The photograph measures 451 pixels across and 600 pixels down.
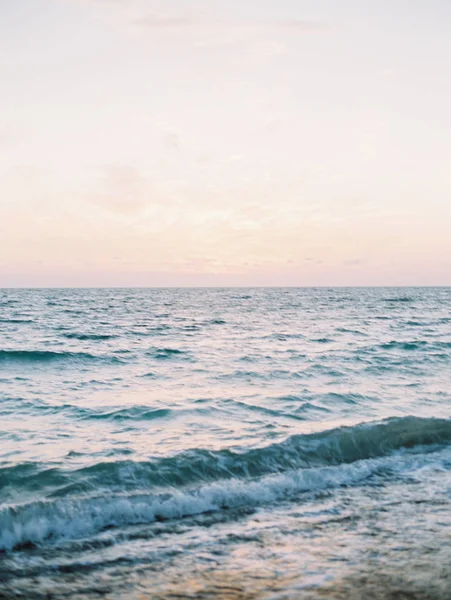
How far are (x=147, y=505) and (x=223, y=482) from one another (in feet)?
4.82

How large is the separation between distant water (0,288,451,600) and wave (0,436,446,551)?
3cm

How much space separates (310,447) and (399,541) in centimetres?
432

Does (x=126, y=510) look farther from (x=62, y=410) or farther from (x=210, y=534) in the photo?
(x=62, y=410)

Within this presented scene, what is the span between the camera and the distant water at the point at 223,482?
5.28 m

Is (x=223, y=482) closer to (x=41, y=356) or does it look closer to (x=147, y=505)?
(x=147, y=505)

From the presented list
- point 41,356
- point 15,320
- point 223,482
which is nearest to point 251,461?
point 223,482

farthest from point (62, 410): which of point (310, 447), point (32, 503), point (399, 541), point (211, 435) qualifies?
point (399, 541)

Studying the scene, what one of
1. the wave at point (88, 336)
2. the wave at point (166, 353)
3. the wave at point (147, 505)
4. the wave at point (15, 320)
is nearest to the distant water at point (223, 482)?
the wave at point (147, 505)

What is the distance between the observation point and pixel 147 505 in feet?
24.5

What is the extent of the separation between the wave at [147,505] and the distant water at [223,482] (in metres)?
0.03

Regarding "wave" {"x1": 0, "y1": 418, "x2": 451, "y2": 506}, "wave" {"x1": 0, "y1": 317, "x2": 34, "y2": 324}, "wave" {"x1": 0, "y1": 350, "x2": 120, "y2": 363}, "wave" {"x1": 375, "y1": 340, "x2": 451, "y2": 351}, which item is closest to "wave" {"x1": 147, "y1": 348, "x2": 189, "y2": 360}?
"wave" {"x1": 0, "y1": 350, "x2": 120, "y2": 363}

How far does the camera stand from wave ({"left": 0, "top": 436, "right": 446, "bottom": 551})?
21.8ft

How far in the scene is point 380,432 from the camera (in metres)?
11.3

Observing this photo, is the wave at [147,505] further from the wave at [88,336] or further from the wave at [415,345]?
the wave at [88,336]
